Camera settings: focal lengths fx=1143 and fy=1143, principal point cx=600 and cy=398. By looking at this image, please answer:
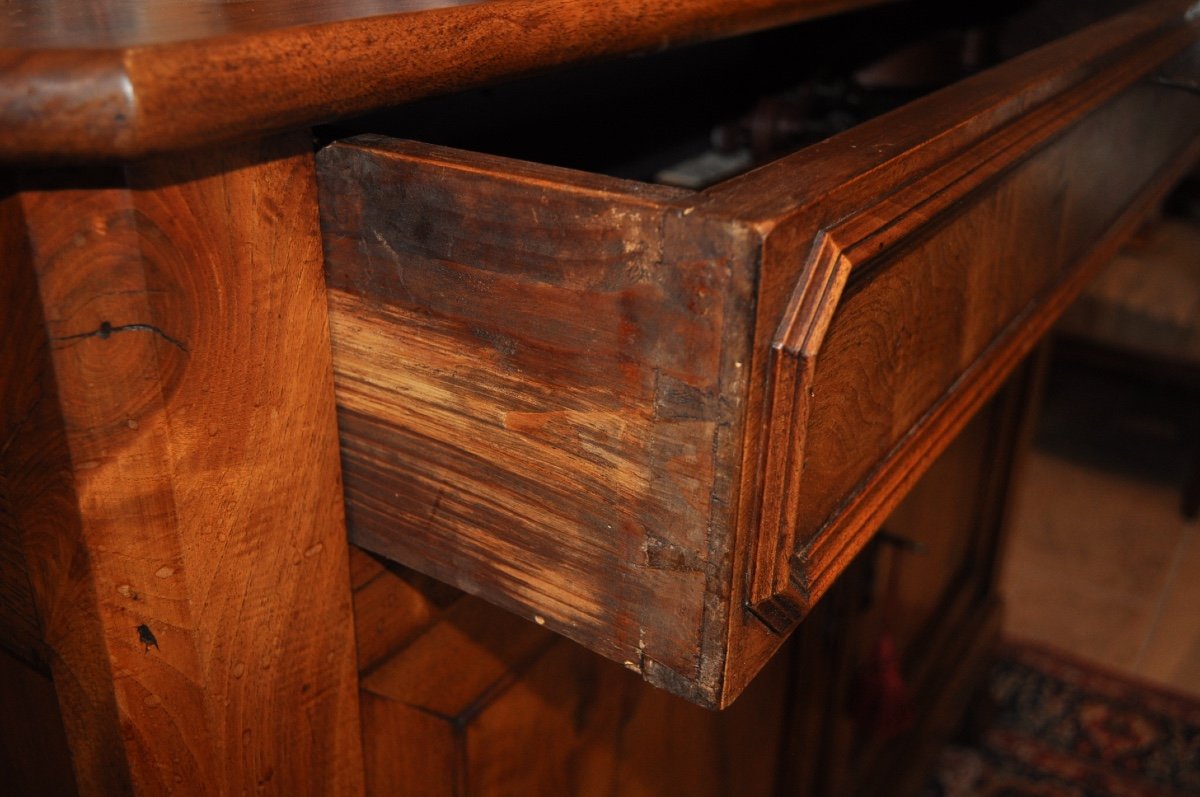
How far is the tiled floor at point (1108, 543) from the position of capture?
1.83 m

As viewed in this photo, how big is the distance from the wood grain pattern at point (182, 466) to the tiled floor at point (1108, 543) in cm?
159

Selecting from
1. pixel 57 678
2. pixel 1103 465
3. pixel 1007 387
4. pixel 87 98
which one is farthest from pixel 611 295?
pixel 1103 465

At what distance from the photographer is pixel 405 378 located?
46cm

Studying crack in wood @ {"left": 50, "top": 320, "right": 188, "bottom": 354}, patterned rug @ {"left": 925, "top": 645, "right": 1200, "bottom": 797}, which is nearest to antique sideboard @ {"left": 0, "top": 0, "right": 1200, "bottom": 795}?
crack in wood @ {"left": 50, "top": 320, "right": 188, "bottom": 354}

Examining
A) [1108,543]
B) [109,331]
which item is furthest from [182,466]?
[1108,543]

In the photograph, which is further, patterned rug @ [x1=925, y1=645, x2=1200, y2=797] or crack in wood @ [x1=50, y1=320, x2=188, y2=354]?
patterned rug @ [x1=925, y1=645, x2=1200, y2=797]

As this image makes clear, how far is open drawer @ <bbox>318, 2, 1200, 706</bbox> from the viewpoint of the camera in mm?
372

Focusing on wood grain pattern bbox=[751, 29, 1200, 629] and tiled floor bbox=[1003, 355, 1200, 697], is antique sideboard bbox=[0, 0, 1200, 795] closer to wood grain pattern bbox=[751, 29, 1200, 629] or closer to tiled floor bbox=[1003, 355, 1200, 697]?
wood grain pattern bbox=[751, 29, 1200, 629]

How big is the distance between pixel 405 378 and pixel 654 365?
0.40 ft

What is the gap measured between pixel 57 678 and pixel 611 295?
0.27m

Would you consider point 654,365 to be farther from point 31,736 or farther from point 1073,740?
point 1073,740

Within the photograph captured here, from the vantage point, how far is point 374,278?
1.46ft

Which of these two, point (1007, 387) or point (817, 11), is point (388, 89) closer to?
point (817, 11)

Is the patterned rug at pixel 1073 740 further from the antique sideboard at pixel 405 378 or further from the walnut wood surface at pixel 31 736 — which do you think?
the walnut wood surface at pixel 31 736
